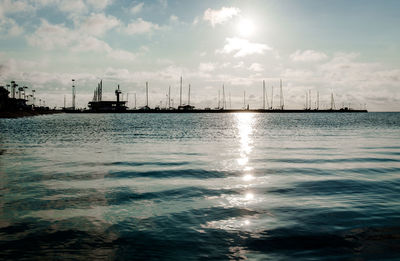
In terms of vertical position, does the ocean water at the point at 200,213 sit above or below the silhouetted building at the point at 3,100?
below

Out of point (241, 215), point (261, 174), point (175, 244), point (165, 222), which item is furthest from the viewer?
point (261, 174)

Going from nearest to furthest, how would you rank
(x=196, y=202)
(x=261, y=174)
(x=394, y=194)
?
(x=196, y=202)
(x=394, y=194)
(x=261, y=174)

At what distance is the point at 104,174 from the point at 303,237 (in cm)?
1243

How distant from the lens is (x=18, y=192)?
42.9ft

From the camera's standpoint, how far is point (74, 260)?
6691mm

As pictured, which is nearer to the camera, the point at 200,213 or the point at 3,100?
the point at 200,213

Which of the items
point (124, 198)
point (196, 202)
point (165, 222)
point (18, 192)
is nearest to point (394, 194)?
point (196, 202)

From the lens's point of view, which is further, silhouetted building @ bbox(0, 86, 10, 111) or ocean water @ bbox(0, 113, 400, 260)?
silhouetted building @ bbox(0, 86, 10, 111)

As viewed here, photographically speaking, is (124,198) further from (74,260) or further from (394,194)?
(394,194)

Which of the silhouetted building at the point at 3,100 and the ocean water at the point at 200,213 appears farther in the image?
the silhouetted building at the point at 3,100

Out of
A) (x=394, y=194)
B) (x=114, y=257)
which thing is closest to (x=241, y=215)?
(x=114, y=257)

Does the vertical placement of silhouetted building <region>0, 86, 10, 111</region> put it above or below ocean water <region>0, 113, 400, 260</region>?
above

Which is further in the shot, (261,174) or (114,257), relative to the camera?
(261,174)

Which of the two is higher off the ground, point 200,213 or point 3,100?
point 3,100
